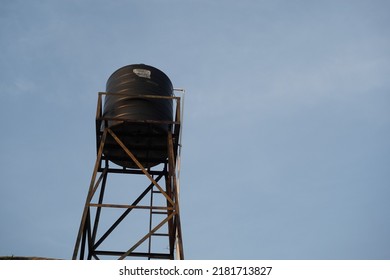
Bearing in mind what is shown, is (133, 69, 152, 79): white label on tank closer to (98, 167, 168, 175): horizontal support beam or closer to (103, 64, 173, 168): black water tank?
(103, 64, 173, 168): black water tank

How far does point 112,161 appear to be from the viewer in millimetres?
13195

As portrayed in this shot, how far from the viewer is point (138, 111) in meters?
11.9

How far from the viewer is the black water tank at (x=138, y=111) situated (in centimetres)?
1195

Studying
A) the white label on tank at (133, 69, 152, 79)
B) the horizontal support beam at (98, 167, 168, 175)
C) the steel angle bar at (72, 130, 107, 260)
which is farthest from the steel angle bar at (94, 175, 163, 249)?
the white label on tank at (133, 69, 152, 79)

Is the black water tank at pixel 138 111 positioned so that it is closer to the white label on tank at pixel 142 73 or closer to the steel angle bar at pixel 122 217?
the white label on tank at pixel 142 73

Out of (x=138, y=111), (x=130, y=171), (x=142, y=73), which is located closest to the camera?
(x=138, y=111)

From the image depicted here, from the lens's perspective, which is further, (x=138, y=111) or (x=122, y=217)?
(x=122, y=217)

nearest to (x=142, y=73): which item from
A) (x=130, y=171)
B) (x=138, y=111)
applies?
(x=138, y=111)

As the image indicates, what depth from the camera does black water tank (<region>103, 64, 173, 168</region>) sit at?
11953mm

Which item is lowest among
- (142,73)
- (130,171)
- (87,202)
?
(87,202)

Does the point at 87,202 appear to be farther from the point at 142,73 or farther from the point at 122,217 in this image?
the point at 142,73

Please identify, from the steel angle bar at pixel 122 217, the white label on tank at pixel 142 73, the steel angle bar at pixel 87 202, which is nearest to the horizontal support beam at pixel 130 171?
the steel angle bar at pixel 122 217
